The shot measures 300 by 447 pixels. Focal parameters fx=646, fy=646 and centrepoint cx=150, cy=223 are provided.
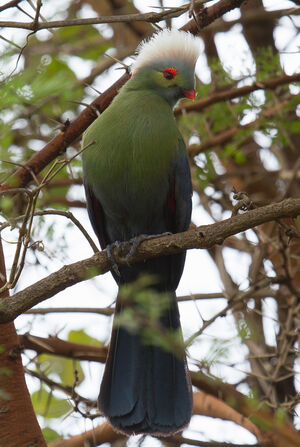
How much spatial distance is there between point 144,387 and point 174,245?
1054 mm

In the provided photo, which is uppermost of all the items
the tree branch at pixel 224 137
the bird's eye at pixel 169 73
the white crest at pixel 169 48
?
the tree branch at pixel 224 137

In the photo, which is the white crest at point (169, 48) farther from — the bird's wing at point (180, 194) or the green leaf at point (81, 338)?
the green leaf at point (81, 338)

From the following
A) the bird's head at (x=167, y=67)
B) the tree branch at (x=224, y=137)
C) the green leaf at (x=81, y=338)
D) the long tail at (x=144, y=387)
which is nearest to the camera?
the long tail at (x=144, y=387)

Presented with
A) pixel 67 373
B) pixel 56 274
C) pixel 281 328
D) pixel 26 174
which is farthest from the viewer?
pixel 67 373

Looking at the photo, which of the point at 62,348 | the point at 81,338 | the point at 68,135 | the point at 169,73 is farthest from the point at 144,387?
the point at 169,73

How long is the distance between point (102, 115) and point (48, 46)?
2.08 m

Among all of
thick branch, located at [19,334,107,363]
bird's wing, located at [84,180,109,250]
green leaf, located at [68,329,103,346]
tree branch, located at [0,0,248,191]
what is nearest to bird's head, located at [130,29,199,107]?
tree branch, located at [0,0,248,191]

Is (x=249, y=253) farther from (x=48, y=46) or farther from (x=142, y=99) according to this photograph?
(x=48, y=46)

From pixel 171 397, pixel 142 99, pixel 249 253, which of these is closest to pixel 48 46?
pixel 142 99

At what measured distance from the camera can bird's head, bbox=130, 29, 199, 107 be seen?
11.3 ft

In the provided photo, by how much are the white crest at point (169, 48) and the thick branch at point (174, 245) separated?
4.22ft

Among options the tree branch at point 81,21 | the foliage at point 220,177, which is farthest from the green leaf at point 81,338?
the tree branch at point 81,21

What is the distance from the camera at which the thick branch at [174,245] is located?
2351mm

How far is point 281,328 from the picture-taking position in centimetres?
363
